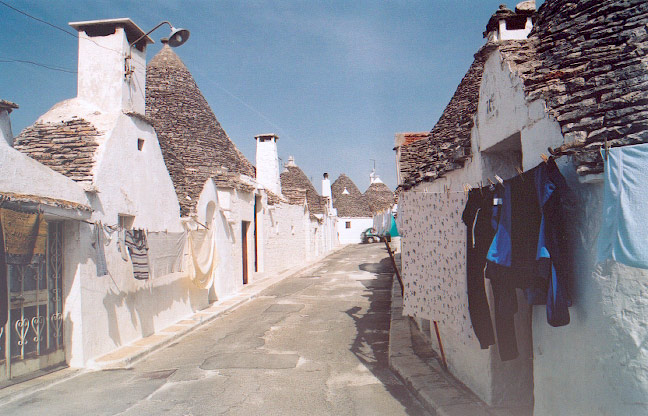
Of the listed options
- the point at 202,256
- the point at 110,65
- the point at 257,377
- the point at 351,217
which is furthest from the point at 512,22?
the point at 351,217

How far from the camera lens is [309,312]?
40.7 ft

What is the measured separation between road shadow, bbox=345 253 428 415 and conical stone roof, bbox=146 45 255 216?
6303 mm

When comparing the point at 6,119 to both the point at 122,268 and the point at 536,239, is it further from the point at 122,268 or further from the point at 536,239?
Answer: the point at 536,239

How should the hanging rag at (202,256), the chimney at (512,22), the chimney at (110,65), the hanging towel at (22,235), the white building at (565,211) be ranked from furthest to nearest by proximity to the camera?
the hanging rag at (202,256), the chimney at (110,65), the chimney at (512,22), the hanging towel at (22,235), the white building at (565,211)

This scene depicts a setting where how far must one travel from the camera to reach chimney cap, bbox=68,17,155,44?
10289mm

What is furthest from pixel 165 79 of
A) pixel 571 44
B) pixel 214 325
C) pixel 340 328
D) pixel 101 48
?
pixel 571 44

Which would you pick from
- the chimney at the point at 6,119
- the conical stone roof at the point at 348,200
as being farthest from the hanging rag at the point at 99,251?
the conical stone roof at the point at 348,200

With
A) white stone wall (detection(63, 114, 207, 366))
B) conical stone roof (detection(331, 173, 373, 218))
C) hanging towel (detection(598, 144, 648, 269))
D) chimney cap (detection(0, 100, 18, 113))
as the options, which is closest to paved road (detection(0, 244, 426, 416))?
white stone wall (detection(63, 114, 207, 366))

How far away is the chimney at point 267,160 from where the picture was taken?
25781mm

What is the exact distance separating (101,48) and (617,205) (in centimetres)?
1053

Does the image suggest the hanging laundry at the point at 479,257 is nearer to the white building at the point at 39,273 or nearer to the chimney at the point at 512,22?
the chimney at the point at 512,22

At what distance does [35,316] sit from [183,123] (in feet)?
39.4

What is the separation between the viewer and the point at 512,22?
9.12 m

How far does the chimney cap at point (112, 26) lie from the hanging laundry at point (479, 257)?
876 cm
